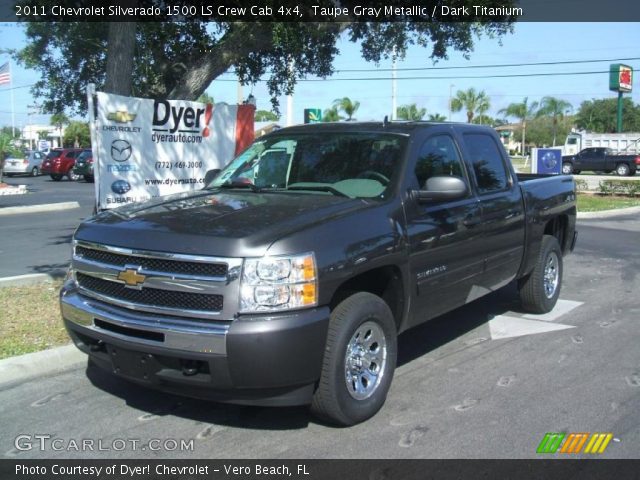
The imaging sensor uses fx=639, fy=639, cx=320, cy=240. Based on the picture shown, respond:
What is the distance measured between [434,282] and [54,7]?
6.31m

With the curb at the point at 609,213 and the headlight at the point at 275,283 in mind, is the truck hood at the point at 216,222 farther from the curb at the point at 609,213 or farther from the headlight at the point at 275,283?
the curb at the point at 609,213

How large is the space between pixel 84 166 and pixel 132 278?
30.7 meters

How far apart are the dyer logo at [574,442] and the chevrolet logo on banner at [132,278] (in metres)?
2.58

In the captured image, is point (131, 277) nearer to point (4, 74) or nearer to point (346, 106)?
point (4, 74)

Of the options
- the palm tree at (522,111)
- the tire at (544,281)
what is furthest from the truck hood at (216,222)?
the palm tree at (522,111)

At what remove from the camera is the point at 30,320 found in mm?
6102

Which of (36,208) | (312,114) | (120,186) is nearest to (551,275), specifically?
(120,186)

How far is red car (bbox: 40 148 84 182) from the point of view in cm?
3412

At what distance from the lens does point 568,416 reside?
4.29 metres

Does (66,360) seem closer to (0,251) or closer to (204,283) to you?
(204,283)

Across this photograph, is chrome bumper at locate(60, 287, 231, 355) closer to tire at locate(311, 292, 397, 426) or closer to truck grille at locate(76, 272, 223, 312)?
truck grille at locate(76, 272, 223, 312)

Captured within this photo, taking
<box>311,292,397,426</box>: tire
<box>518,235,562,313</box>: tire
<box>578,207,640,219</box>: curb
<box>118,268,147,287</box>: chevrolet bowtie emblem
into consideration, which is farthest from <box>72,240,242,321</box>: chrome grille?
<box>578,207,640,219</box>: curb

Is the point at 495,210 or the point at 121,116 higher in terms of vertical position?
the point at 121,116

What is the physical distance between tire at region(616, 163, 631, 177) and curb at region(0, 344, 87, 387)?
131 ft
